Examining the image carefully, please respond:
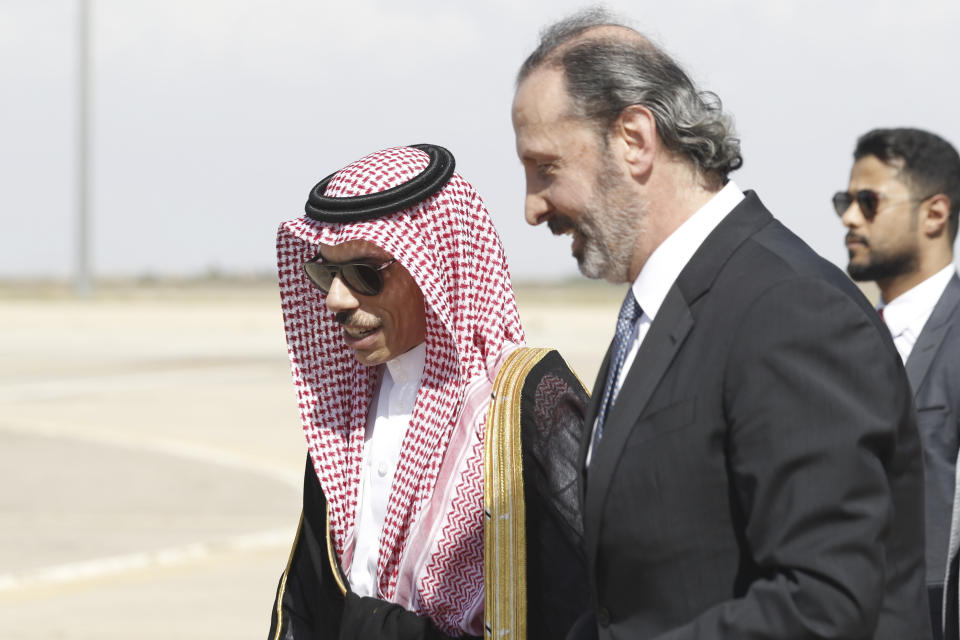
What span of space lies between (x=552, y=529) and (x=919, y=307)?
1612 millimetres

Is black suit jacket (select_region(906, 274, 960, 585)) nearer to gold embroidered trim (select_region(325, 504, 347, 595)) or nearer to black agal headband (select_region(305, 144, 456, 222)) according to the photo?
black agal headband (select_region(305, 144, 456, 222))

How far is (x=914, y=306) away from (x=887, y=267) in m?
0.21

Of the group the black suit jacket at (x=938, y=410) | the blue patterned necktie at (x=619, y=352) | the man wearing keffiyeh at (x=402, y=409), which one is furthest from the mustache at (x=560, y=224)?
the black suit jacket at (x=938, y=410)

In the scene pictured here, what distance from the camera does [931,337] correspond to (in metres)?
3.93

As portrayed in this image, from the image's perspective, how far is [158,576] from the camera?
8078 mm

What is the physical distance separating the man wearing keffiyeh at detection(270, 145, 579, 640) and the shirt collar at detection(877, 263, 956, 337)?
49.0 inches

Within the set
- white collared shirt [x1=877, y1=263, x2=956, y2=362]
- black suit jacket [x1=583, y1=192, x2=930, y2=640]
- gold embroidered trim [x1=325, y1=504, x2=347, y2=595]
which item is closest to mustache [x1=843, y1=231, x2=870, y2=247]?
white collared shirt [x1=877, y1=263, x2=956, y2=362]

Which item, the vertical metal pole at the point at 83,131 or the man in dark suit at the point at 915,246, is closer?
the man in dark suit at the point at 915,246

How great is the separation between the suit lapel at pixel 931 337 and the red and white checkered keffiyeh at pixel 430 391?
3.71ft

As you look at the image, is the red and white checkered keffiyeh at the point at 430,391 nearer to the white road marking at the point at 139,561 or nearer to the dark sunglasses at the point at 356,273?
the dark sunglasses at the point at 356,273

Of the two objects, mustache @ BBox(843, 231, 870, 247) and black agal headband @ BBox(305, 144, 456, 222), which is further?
mustache @ BBox(843, 231, 870, 247)

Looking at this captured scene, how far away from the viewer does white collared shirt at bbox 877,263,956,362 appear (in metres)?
4.03

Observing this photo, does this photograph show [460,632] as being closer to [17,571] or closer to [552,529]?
[552,529]

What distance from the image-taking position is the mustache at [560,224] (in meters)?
2.40
